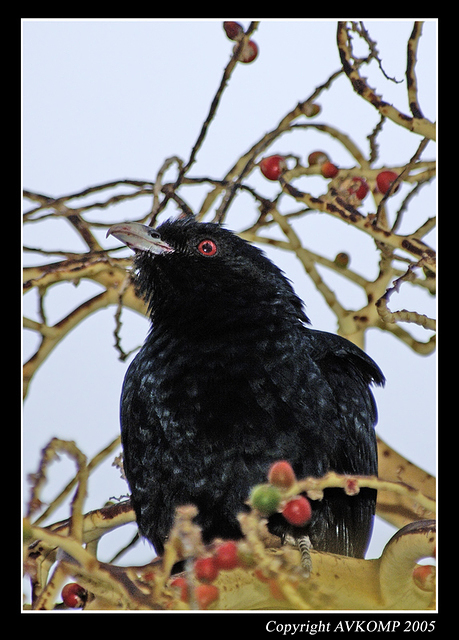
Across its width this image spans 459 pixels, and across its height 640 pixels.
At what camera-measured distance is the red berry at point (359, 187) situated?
2.63 meters

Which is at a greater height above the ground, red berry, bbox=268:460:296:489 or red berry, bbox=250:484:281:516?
red berry, bbox=268:460:296:489

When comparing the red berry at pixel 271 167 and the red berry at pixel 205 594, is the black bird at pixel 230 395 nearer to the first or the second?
the red berry at pixel 271 167

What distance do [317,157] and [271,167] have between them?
0.28 m

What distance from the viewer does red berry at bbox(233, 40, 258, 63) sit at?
2646 millimetres

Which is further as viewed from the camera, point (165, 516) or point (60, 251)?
point (60, 251)

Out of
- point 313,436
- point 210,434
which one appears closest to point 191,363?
point 210,434

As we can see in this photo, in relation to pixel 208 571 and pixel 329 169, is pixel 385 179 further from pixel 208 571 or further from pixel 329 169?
pixel 208 571

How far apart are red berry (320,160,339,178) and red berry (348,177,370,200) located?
8 cm

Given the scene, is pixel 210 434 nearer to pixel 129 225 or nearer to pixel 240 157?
pixel 129 225

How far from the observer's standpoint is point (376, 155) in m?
2.84

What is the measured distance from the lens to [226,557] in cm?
171

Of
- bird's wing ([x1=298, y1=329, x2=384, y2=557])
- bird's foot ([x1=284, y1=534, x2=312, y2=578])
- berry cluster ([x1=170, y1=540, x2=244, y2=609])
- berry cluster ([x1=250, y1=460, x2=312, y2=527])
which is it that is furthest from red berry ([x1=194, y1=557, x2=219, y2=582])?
bird's wing ([x1=298, y1=329, x2=384, y2=557])

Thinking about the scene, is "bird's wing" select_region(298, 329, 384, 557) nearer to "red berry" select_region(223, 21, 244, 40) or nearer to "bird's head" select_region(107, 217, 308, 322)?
"bird's head" select_region(107, 217, 308, 322)

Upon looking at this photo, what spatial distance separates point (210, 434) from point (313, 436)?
0.35 meters
